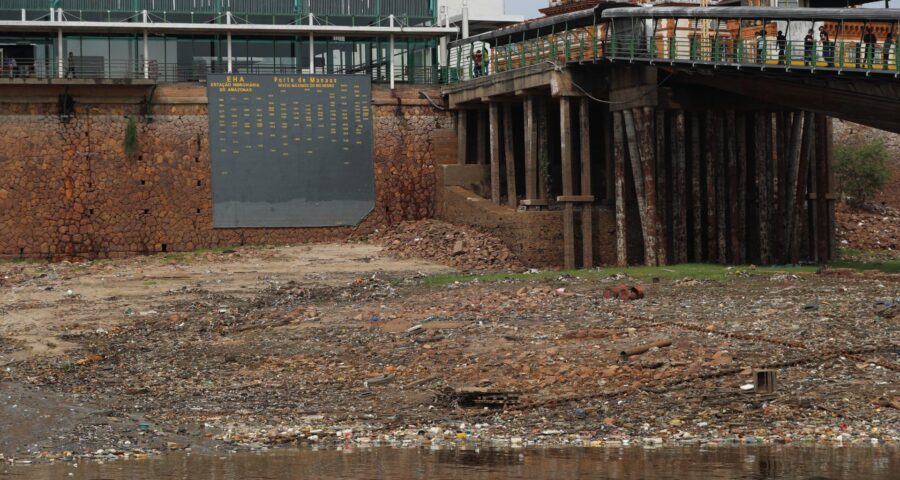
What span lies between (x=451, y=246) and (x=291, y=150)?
7133mm

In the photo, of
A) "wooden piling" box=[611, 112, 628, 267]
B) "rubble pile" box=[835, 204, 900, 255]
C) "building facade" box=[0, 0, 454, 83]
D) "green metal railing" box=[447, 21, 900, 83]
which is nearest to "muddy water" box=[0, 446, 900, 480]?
"green metal railing" box=[447, 21, 900, 83]

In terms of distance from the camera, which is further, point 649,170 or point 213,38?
point 213,38

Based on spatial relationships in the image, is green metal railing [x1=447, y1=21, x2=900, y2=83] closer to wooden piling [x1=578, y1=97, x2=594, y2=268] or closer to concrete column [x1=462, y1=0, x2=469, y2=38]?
wooden piling [x1=578, y1=97, x2=594, y2=268]

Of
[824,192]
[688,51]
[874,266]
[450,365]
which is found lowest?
[450,365]

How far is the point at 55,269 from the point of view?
45.8m

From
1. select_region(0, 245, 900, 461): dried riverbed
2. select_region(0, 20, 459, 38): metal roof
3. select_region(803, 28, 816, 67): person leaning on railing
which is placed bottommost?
select_region(0, 245, 900, 461): dried riverbed

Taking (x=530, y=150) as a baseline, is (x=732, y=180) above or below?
below

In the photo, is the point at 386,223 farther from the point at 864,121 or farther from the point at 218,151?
the point at 864,121

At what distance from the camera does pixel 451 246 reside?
47.2m

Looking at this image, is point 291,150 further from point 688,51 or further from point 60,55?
point 688,51

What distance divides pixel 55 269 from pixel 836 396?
29278 mm

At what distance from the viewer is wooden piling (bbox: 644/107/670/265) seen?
144ft

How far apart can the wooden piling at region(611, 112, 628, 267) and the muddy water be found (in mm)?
24743

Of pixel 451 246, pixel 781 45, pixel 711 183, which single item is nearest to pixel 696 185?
→ pixel 711 183
